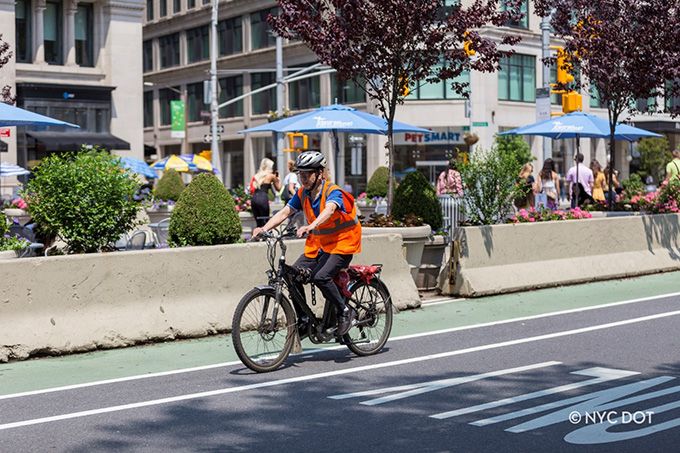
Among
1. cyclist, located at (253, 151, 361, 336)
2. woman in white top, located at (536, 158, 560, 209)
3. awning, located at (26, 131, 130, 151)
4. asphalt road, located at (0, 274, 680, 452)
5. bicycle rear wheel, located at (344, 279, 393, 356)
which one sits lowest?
asphalt road, located at (0, 274, 680, 452)

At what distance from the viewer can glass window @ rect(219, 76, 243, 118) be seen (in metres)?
66.2

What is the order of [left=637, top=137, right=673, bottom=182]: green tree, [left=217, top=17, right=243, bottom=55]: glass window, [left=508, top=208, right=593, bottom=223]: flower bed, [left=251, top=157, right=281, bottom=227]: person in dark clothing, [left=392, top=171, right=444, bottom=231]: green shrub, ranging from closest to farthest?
[left=392, top=171, right=444, bottom=231]: green shrub
[left=508, top=208, right=593, bottom=223]: flower bed
[left=251, top=157, right=281, bottom=227]: person in dark clothing
[left=637, top=137, right=673, bottom=182]: green tree
[left=217, top=17, right=243, bottom=55]: glass window

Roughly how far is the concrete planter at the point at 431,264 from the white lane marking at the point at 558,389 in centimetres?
626

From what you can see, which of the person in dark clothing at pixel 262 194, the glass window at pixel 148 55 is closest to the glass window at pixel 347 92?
the glass window at pixel 148 55

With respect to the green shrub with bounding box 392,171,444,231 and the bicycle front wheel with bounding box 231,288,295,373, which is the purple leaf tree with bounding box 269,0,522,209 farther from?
the bicycle front wheel with bounding box 231,288,295,373

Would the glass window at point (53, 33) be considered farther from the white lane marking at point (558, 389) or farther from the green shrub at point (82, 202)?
the white lane marking at point (558, 389)

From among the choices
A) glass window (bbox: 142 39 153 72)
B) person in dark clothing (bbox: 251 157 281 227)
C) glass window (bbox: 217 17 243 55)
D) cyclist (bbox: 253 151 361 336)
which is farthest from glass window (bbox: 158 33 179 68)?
cyclist (bbox: 253 151 361 336)

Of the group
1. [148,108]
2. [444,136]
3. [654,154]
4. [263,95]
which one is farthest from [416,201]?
[148,108]

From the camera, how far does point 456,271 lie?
15328 mm

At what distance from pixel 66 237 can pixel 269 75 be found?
51.1m

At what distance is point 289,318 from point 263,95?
5491 cm

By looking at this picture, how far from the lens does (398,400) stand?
8.44m

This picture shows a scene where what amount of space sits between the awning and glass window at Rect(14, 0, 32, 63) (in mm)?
3111

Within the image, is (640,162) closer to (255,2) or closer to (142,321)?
(255,2)
